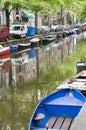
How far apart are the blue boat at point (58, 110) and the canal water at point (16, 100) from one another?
1.38 meters

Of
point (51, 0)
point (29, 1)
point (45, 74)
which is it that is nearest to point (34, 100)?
point (45, 74)

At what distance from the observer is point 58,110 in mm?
10891

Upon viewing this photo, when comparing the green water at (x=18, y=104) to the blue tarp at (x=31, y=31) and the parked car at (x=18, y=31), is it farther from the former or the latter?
the blue tarp at (x=31, y=31)

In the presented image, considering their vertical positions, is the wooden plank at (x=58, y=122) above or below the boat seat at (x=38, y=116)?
below

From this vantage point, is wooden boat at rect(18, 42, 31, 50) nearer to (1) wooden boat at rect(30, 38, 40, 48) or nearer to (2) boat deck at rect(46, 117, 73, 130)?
(1) wooden boat at rect(30, 38, 40, 48)

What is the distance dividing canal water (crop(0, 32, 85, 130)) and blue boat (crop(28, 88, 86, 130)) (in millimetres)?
1378

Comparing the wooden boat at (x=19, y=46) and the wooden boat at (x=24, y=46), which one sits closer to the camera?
the wooden boat at (x=19, y=46)

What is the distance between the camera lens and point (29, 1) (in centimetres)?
4062

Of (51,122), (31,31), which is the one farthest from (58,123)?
(31,31)

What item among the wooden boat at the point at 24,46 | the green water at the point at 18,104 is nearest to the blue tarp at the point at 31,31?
the wooden boat at the point at 24,46

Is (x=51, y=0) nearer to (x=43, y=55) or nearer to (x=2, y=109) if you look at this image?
(x=43, y=55)

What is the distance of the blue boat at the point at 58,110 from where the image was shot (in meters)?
9.84

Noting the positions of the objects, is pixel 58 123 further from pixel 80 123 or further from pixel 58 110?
pixel 80 123

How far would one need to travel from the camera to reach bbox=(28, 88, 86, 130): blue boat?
9.84 m
